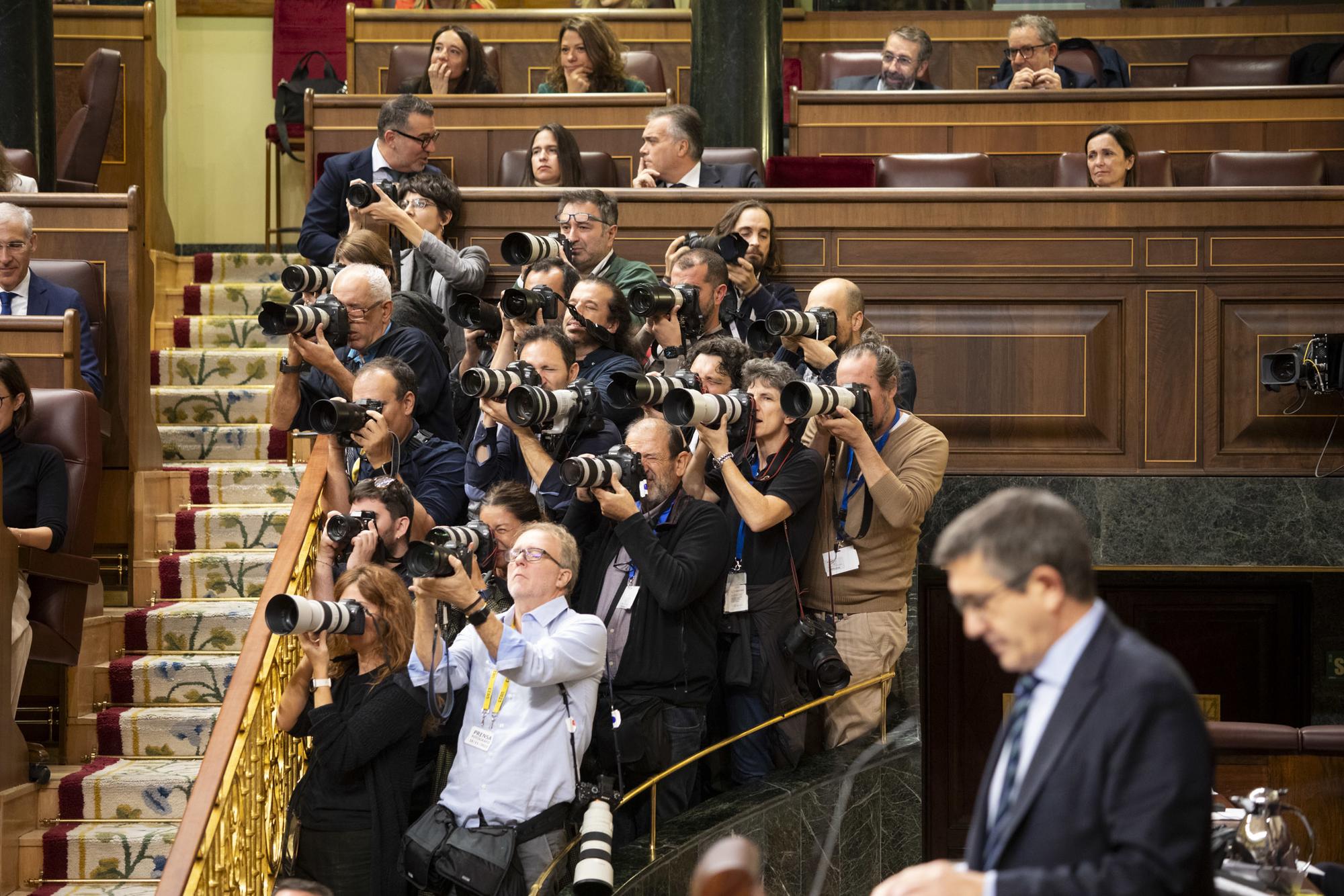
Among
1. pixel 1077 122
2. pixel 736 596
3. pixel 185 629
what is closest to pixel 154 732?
pixel 185 629

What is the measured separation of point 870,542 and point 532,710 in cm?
97

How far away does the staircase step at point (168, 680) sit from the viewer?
14.1 ft

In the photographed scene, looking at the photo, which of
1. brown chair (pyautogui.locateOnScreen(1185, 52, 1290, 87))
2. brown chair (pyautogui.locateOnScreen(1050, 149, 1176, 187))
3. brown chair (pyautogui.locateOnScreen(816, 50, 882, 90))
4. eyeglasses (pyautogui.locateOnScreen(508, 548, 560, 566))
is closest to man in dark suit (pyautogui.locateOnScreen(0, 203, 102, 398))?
eyeglasses (pyautogui.locateOnScreen(508, 548, 560, 566))

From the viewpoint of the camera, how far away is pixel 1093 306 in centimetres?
487

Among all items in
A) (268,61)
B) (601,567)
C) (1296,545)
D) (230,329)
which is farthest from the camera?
(268,61)

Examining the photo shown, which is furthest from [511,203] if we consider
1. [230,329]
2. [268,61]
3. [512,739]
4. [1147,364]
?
[268,61]

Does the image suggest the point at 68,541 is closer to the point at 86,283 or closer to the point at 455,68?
the point at 86,283

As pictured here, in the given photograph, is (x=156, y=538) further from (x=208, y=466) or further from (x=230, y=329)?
(x=230, y=329)

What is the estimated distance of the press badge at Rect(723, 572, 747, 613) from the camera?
3555 millimetres

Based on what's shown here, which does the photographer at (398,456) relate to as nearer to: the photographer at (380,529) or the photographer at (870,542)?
the photographer at (380,529)

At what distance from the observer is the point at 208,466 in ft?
16.2

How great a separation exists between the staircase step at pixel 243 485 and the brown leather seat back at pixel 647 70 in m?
2.45

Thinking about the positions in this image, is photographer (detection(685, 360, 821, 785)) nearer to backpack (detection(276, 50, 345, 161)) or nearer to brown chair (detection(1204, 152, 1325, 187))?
brown chair (detection(1204, 152, 1325, 187))

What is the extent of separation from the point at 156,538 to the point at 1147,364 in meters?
2.97
